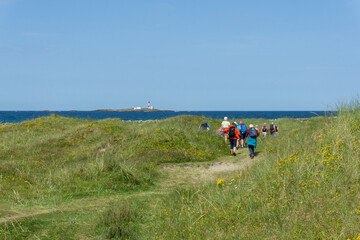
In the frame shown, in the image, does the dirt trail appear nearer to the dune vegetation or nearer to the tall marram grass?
the dune vegetation

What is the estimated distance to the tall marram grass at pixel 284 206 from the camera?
19.9 ft

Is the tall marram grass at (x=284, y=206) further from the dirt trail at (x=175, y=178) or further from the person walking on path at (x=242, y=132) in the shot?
the person walking on path at (x=242, y=132)

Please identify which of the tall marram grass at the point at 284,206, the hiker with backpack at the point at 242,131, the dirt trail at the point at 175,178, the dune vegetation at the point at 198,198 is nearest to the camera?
the tall marram grass at the point at 284,206

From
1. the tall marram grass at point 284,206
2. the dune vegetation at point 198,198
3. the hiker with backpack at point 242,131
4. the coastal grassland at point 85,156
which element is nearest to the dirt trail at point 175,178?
the dune vegetation at point 198,198

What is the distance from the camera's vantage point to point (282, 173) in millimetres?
8539

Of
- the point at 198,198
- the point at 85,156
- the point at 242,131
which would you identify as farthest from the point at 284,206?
the point at 242,131

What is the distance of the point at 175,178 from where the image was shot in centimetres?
1473

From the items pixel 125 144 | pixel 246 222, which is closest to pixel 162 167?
pixel 125 144

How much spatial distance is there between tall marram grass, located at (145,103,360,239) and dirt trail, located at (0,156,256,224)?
2.40m

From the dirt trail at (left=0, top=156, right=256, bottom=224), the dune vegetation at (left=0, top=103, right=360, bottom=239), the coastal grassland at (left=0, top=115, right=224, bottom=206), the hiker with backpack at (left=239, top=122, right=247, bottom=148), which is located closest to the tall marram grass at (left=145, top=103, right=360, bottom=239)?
the dune vegetation at (left=0, top=103, right=360, bottom=239)

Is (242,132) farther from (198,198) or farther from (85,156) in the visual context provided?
(198,198)

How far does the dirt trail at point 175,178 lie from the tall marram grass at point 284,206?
2.40m

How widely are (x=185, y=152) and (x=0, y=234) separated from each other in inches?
517

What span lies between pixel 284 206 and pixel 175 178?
26.9 feet
